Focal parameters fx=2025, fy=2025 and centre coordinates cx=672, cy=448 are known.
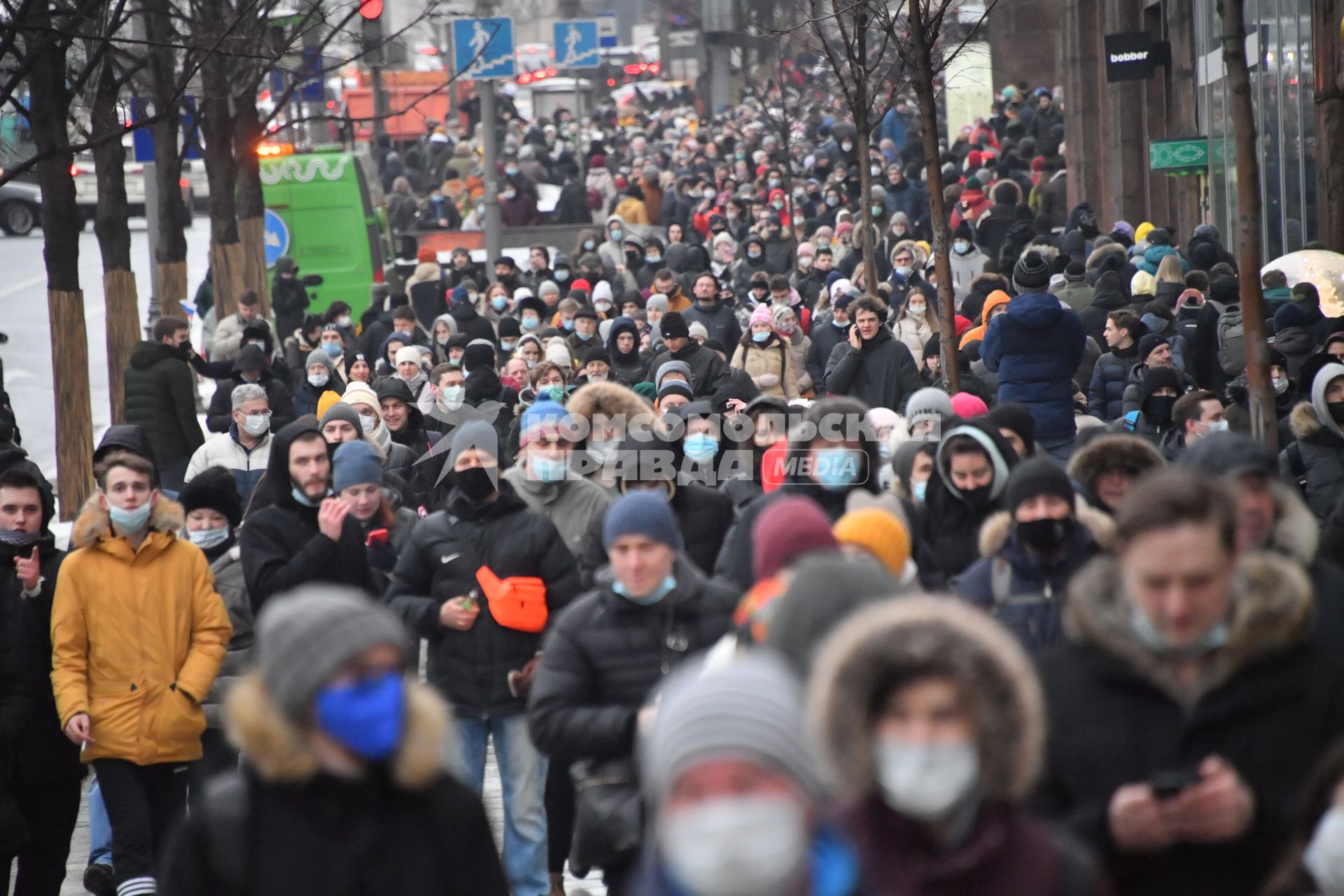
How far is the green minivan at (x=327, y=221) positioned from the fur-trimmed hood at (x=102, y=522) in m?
19.1

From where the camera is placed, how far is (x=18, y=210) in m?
46.1

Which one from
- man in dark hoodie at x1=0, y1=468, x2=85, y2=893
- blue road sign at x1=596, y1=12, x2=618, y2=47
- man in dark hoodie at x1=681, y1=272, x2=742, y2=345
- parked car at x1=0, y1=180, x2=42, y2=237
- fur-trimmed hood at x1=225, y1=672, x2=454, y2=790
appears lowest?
man in dark hoodie at x1=0, y1=468, x2=85, y2=893

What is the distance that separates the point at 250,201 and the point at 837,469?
60.6 ft

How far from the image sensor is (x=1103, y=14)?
30.0 meters

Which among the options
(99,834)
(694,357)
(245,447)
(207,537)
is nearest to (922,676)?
(99,834)

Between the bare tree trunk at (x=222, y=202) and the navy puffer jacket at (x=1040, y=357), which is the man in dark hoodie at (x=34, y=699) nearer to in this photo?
the navy puffer jacket at (x=1040, y=357)

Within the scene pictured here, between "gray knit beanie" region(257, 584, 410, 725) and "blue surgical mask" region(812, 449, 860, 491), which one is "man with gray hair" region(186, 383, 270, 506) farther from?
"gray knit beanie" region(257, 584, 410, 725)

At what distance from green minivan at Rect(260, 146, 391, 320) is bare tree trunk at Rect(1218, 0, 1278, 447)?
18559 mm

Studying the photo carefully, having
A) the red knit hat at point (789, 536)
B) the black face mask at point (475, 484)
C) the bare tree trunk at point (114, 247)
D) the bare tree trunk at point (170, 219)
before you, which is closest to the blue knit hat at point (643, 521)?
the red knit hat at point (789, 536)

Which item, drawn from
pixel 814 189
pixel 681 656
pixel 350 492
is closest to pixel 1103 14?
pixel 814 189

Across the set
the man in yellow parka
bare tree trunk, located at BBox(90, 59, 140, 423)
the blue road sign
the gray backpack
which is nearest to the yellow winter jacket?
the man in yellow parka

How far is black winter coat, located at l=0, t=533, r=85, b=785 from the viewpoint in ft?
23.3

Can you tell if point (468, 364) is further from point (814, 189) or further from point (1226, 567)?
point (814, 189)

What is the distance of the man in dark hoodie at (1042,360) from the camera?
1136 cm
